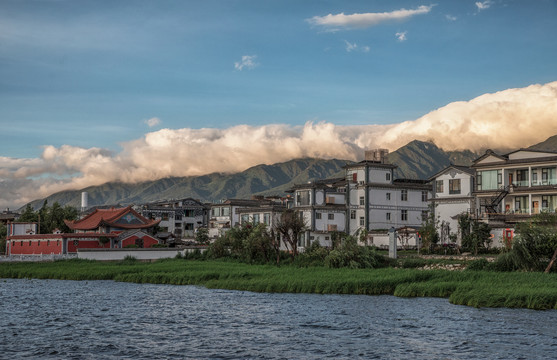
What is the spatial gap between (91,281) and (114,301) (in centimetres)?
1938

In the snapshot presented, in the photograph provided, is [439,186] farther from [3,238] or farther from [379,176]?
[3,238]

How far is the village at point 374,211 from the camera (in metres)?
76.5

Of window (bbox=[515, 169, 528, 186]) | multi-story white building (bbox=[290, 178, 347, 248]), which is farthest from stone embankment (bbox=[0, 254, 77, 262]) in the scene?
window (bbox=[515, 169, 528, 186])

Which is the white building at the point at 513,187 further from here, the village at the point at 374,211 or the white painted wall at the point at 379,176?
the white painted wall at the point at 379,176

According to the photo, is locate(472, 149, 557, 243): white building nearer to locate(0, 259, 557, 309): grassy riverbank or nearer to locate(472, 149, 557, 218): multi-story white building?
locate(472, 149, 557, 218): multi-story white building

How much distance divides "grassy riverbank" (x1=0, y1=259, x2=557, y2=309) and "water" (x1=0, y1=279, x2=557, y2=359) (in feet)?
6.35

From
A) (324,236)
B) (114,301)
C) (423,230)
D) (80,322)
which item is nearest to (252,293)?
(114,301)

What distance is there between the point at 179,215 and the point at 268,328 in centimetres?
11212

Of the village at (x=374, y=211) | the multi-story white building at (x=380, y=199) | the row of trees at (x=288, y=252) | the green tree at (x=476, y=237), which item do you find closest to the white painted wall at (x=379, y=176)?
the multi-story white building at (x=380, y=199)

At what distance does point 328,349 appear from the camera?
28797 millimetres

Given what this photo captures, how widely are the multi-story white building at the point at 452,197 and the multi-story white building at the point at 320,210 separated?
19923 mm

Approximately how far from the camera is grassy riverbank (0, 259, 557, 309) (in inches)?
1601

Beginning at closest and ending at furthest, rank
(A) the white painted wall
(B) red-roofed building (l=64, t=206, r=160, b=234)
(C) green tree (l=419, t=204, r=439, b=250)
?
(C) green tree (l=419, t=204, r=439, b=250)
(B) red-roofed building (l=64, t=206, r=160, b=234)
(A) the white painted wall

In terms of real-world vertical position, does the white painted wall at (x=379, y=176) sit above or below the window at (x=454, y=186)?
above
